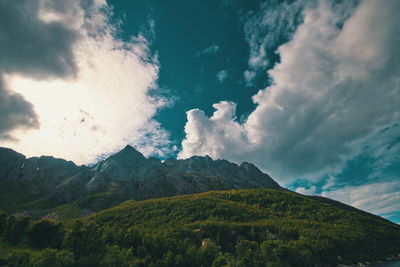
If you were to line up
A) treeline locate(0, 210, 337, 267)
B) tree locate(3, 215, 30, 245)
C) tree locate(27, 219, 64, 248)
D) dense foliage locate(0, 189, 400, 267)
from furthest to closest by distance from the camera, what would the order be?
tree locate(27, 219, 64, 248), tree locate(3, 215, 30, 245), dense foliage locate(0, 189, 400, 267), treeline locate(0, 210, 337, 267)

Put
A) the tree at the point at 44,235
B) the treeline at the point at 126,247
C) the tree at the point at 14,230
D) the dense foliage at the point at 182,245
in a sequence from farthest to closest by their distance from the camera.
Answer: the tree at the point at 44,235, the tree at the point at 14,230, the dense foliage at the point at 182,245, the treeline at the point at 126,247

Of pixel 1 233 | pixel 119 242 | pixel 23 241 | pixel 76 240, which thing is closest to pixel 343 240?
pixel 119 242

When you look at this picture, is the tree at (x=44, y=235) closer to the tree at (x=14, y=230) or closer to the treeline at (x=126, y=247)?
the treeline at (x=126, y=247)

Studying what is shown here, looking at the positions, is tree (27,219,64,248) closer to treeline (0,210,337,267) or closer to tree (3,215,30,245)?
treeline (0,210,337,267)

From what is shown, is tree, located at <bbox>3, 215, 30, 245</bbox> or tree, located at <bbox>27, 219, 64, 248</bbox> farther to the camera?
tree, located at <bbox>27, 219, 64, 248</bbox>

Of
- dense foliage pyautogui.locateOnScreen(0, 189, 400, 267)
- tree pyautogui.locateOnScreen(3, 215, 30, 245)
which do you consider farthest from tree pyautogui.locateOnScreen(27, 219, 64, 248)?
tree pyautogui.locateOnScreen(3, 215, 30, 245)

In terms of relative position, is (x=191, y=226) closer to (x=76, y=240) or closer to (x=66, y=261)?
(x=76, y=240)

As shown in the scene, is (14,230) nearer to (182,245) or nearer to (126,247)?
(126,247)

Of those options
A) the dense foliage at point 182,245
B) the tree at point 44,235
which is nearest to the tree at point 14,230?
the dense foliage at point 182,245

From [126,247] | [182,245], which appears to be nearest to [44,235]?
[126,247]

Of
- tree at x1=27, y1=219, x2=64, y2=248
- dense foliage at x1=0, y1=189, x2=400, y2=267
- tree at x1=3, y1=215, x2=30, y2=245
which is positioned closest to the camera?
dense foliage at x1=0, y1=189, x2=400, y2=267

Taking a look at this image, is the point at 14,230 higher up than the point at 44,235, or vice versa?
the point at 14,230

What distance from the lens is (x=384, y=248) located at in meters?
183

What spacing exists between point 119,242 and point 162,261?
28980 mm
